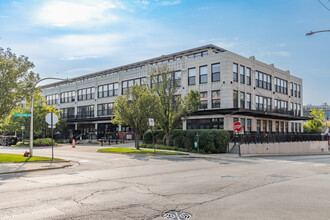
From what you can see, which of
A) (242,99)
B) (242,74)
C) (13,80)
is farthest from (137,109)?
(242,74)

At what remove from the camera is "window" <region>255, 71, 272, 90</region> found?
42.7 m

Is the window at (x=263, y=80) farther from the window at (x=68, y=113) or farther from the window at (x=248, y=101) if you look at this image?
the window at (x=68, y=113)

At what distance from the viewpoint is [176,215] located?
6477 millimetres

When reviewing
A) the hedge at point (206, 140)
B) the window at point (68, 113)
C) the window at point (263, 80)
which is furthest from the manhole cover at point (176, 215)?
the window at point (68, 113)

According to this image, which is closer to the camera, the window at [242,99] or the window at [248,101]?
the window at [242,99]

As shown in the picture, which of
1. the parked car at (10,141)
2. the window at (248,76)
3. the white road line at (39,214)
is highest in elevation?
the window at (248,76)

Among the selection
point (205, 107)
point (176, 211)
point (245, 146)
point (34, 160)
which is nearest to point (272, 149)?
point (245, 146)

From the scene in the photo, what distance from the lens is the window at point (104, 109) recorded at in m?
51.7

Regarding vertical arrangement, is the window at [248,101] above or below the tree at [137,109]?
above

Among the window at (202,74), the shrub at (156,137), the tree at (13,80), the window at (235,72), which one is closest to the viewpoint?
the tree at (13,80)

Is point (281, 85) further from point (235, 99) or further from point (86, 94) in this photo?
point (86, 94)

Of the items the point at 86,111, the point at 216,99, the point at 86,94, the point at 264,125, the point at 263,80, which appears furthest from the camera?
the point at 86,94

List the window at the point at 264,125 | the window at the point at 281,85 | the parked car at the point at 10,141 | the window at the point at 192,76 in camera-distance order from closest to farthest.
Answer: the window at the point at 192,76
the window at the point at 264,125
the parked car at the point at 10,141
the window at the point at 281,85

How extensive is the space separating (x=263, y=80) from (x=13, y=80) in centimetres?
3422
